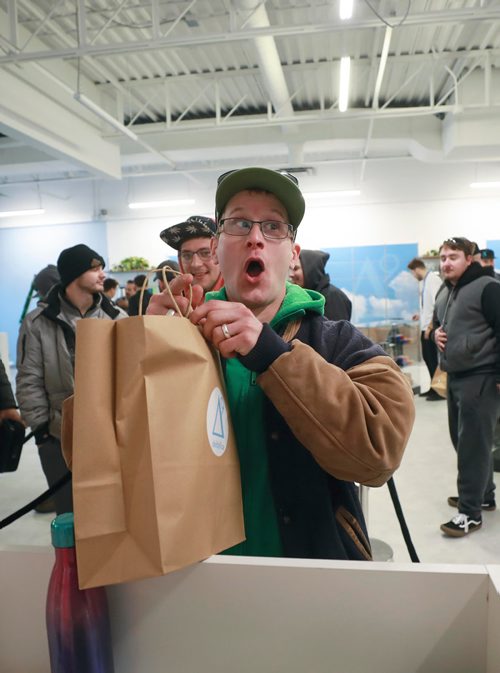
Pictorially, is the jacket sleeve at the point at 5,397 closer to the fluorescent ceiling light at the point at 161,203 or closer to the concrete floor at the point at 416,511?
the concrete floor at the point at 416,511

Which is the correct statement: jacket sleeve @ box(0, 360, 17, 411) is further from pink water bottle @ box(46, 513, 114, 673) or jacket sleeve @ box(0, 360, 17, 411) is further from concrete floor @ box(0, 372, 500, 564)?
pink water bottle @ box(46, 513, 114, 673)

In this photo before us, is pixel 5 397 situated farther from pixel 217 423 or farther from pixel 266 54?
pixel 266 54

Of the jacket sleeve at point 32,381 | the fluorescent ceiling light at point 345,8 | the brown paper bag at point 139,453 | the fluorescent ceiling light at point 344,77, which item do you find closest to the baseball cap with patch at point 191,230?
the jacket sleeve at point 32,381

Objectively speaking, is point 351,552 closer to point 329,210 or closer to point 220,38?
point 220,38

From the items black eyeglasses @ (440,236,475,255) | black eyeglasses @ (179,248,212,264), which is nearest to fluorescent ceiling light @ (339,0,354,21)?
black eyeglasses @ (440,236,475,255)

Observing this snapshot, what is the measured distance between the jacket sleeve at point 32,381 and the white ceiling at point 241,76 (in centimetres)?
351

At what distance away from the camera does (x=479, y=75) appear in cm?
898

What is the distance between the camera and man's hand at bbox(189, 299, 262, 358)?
0.85 meters

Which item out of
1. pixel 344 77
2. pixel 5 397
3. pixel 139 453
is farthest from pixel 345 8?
pixel 139 453

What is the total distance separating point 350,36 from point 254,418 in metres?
7.78

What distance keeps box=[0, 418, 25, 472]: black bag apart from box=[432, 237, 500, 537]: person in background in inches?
107

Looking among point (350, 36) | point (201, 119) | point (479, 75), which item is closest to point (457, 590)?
point (350, 36)

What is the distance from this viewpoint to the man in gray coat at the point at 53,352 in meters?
3.15

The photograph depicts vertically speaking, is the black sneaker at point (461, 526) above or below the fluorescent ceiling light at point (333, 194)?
below
